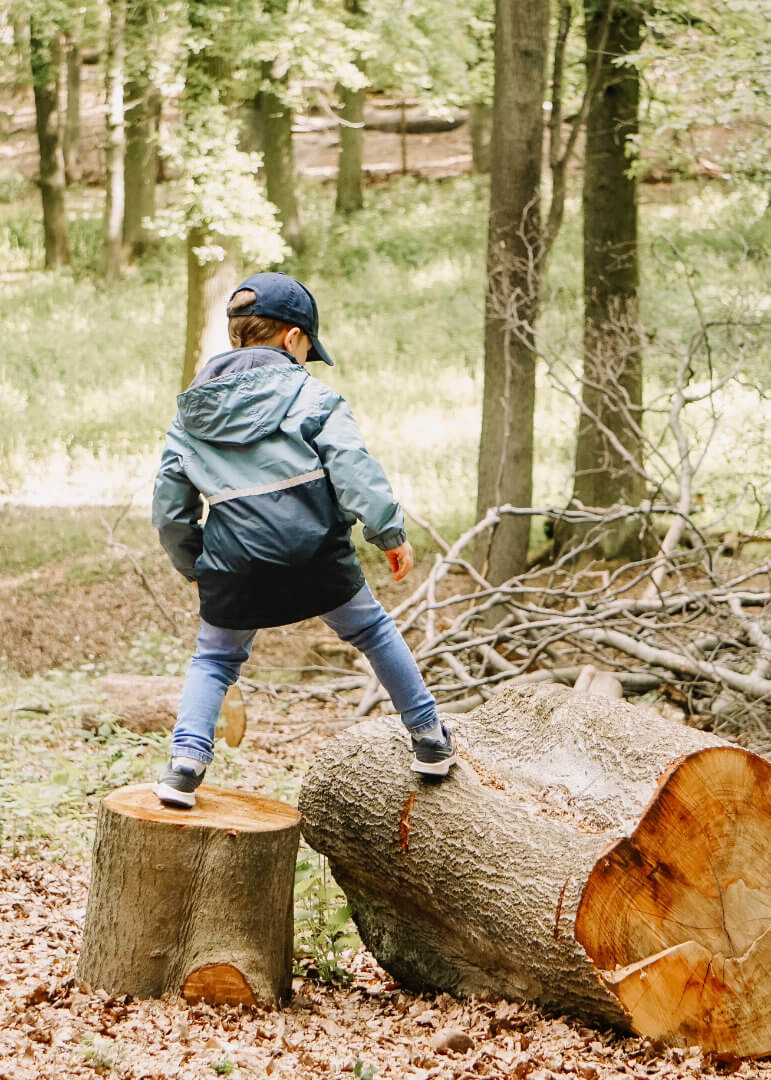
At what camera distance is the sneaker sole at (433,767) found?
428cm

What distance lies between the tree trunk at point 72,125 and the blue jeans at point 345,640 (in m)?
29.5

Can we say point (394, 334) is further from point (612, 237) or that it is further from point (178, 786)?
point (178, 786)

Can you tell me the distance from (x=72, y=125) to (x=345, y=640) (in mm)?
31822

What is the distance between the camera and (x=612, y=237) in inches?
494

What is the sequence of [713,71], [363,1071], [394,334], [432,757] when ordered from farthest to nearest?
1. [394,334]
2. [713,71]
3. [432,757]
4. [363,1071]

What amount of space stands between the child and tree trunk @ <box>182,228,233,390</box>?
34.3 ft

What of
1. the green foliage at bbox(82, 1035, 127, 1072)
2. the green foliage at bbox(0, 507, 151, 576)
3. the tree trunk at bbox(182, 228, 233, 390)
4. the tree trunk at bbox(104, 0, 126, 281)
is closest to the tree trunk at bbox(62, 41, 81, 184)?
the tree trunk at bbox(104, 0, 126, 281)

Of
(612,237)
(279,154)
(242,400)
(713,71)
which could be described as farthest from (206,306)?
(242,400)

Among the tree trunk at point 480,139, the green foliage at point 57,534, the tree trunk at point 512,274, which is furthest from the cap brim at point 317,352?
the tree trunk at point 480,139

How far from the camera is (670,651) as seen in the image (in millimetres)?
7445

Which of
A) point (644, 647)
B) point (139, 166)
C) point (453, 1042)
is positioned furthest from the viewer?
point (139, 166)

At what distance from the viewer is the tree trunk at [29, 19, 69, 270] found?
21.9 m

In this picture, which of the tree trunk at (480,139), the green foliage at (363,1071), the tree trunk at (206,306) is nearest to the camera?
the green foliage at (363,1071)

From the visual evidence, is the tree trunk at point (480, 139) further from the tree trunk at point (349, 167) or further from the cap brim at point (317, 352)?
the cap brim at point (317, 352)
